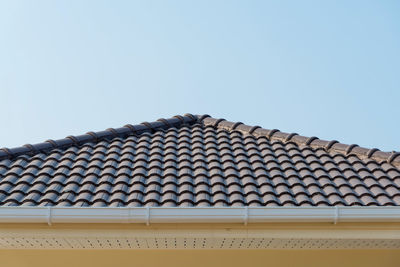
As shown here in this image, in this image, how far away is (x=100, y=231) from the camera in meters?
4.02

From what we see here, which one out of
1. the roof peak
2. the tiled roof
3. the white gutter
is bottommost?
the white gutter

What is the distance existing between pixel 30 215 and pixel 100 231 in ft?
1.61

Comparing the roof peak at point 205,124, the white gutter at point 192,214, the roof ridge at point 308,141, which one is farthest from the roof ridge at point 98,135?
the white gutter at point 192,214

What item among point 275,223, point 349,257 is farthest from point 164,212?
point 349,257

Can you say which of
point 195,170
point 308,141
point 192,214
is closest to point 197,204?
point 192,214

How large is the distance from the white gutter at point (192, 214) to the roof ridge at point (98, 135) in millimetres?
2026

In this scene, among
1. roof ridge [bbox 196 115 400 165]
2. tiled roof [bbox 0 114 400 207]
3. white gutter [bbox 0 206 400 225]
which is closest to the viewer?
white gutter [bbox 0 206 400 225]

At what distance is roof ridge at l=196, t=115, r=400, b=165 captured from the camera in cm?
587

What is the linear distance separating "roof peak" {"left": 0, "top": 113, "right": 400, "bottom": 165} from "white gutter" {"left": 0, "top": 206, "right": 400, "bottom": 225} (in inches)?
76.4

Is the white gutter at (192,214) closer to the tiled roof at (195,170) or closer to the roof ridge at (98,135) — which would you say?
the tiled roof at (195,170)

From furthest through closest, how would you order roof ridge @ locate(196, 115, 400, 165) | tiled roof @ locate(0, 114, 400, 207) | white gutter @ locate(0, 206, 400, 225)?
roof ridge @ locate(196, 115, 400, 165), tiled roof @ locate(0, 114, 400, 207), white gutter @ locate(0, 206, 400, 225)

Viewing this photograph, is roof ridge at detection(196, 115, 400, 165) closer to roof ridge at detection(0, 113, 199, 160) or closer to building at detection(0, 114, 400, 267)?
building at detection(0, 114, 400, 267)

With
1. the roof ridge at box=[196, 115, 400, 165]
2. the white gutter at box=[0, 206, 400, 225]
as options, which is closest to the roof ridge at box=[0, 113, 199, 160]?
the roof ridge at box=[196, 115, 400, 165]

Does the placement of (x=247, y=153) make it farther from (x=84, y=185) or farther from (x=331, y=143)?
(x=84, y=185)
